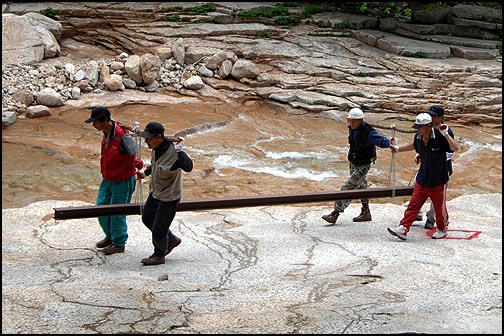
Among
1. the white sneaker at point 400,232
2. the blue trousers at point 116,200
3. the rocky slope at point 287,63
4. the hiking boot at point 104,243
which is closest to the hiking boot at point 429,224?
the white sneaker at point 400,232

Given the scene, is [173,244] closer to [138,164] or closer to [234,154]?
[138,164]

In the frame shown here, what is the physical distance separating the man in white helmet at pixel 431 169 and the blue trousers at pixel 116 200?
8.57 ft

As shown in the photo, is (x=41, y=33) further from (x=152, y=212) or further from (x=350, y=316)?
(x=350, y=316)

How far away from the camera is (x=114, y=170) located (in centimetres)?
657

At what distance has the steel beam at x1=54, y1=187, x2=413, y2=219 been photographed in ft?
21.5

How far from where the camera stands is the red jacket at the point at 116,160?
6.47 m

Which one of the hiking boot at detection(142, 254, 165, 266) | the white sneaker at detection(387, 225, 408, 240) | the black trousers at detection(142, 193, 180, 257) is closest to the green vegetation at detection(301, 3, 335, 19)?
the white sneaker at detection(387, 225, 408, 240)

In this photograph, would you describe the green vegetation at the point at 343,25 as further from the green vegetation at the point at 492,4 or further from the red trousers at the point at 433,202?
the red trousers at the point at 433,202

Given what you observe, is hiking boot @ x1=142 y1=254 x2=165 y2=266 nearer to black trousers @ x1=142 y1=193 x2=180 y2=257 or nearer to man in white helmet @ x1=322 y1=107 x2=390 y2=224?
black trousers @ x1=142 y1=193 x2=180 y2=257

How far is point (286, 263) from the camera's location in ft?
21.4

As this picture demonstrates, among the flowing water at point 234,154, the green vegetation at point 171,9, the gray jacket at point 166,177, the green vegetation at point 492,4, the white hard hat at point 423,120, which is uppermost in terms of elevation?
the green vegetation at point 492,4

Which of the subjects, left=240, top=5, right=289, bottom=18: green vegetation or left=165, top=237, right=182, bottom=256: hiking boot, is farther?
left=240, top=5, right=289, bottom=18: green vegetation

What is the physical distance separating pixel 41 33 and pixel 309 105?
5.98 meters

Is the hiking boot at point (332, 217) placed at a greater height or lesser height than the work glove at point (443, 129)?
lesser
